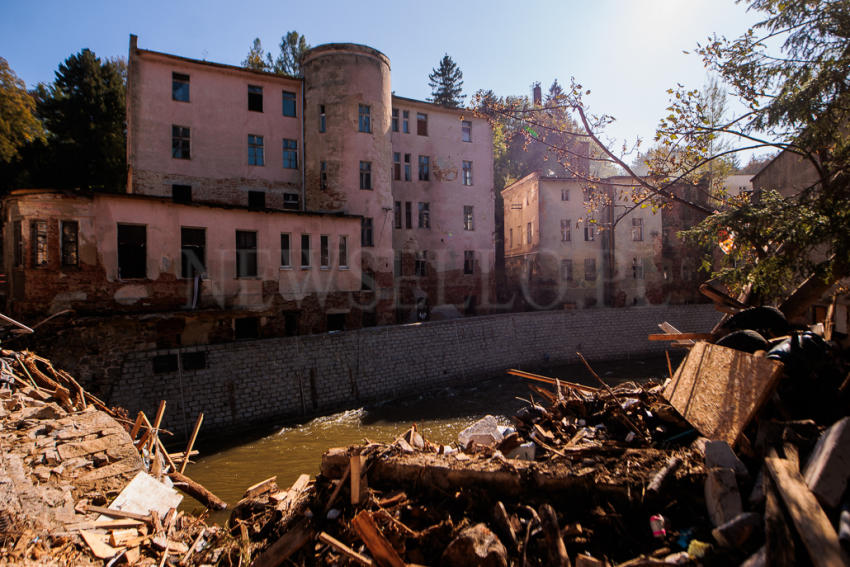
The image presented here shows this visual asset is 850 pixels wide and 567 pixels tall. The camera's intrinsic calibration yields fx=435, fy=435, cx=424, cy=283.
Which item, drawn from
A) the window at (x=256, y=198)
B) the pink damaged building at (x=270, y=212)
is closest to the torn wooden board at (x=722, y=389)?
the pink damaged building at (x=270, y=212)

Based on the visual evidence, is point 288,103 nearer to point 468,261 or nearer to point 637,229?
point 468,261

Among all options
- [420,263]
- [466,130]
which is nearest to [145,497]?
[420,263]

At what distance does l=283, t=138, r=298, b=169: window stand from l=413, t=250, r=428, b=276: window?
8482 mm

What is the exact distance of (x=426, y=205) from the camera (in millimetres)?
26656

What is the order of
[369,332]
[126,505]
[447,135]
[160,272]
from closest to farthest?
[126,505] → [160,272] → [369,332] → [447,135]

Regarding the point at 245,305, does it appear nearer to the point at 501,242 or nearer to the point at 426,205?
the point at 426,205

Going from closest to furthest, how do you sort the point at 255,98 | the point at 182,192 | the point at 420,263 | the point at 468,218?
the point at 182,192
the point at 255,98
the point at 420,263
the point at 468,218

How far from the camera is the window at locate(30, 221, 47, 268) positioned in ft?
44.6

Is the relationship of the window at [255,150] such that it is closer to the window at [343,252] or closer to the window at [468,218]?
the window at [343,252]

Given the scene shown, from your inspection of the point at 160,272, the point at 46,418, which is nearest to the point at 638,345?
the point at 160,272

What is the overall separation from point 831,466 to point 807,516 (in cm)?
55

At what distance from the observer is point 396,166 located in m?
26.0

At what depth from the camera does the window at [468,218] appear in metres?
27.6

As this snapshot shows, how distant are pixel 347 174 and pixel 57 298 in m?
12.9
